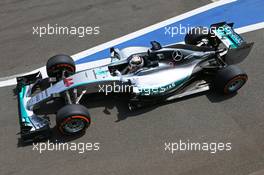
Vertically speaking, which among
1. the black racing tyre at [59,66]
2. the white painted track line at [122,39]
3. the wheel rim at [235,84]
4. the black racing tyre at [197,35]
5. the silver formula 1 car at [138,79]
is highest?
the white painted track line at [122,39]

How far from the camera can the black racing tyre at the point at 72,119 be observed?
22.1ft

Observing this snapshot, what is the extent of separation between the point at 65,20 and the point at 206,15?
4.57m

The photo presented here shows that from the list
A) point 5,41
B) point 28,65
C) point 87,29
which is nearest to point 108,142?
point 28,65

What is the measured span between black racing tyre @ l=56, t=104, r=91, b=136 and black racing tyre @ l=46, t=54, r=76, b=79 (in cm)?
146

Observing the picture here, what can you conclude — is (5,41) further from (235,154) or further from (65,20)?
(235,154)

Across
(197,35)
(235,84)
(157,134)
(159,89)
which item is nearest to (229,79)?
(235,84)

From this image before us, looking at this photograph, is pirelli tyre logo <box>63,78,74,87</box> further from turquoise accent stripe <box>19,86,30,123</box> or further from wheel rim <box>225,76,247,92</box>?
wheel rim <box>225,76,247,92</box>

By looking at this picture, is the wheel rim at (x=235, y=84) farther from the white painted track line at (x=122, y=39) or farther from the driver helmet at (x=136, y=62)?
the white painted track line at (x=122, y=39)

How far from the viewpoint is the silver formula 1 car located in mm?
7320

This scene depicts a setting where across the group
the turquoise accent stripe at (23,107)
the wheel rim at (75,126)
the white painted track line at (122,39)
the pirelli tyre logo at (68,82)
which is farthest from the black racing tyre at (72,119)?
the white painted track line at (122,39)

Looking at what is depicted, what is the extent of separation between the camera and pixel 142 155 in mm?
6883

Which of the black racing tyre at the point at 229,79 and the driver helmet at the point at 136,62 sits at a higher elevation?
the driver helmet at the point at 136,62

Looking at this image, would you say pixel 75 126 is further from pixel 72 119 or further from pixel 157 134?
pixel 157 134

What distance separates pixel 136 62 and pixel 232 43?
235 cm
